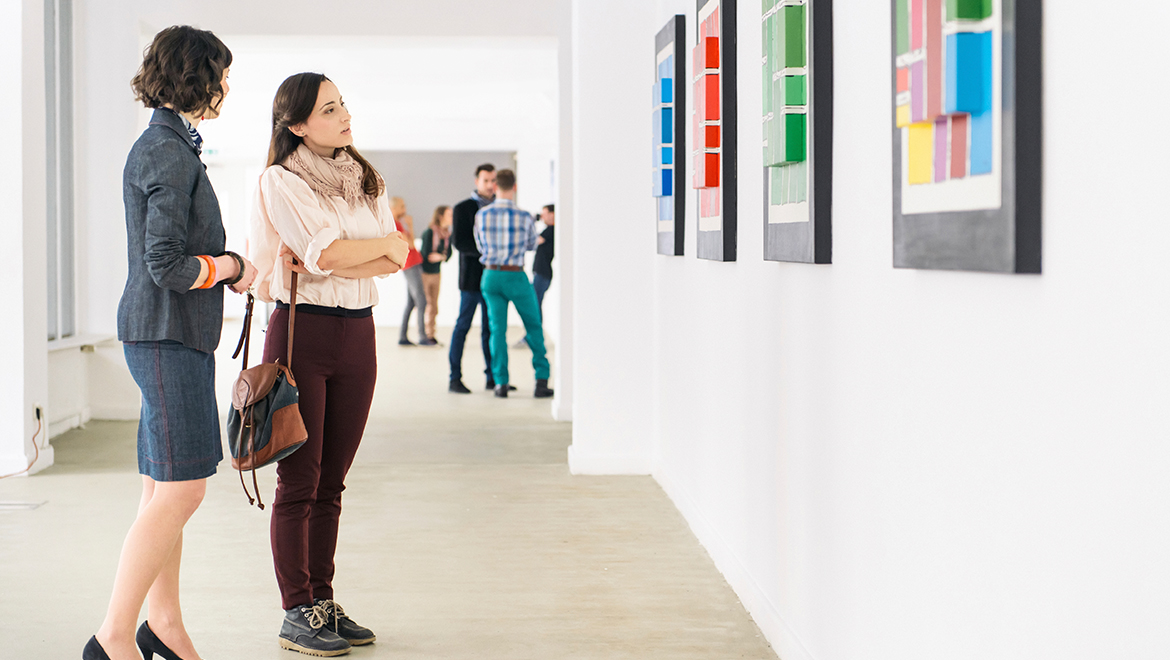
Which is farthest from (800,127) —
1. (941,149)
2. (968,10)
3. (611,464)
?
(611,464)

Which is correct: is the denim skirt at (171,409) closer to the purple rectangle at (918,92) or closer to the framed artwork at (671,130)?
the purple rectangle at (918,92)

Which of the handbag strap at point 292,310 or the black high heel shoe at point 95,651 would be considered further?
the handbag strap at point 292,310

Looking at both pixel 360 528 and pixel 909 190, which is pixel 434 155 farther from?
pixel 909 190

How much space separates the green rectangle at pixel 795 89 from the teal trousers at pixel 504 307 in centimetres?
501

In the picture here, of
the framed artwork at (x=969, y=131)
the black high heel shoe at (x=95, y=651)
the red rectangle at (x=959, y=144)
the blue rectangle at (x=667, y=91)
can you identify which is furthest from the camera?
the blue rectangle at (x=667, y=91)

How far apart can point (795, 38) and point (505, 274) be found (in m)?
5.16

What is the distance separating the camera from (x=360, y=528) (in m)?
3.97

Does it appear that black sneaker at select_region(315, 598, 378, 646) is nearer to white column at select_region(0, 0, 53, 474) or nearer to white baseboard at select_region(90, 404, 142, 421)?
white column at select_region(0, 0, 53, 474)

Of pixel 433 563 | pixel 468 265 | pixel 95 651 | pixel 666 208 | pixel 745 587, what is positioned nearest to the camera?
pixel 95 651

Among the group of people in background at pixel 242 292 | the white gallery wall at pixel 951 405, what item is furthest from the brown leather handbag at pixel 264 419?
the white gallery wall at pixel 951 405

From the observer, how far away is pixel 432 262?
1186cm

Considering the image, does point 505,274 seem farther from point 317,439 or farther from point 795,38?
point 795,38

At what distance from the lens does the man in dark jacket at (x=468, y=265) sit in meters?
7.90

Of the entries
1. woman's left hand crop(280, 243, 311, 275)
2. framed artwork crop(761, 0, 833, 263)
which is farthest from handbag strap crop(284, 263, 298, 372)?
framed artwork crop(761, 0, 833, 263)
